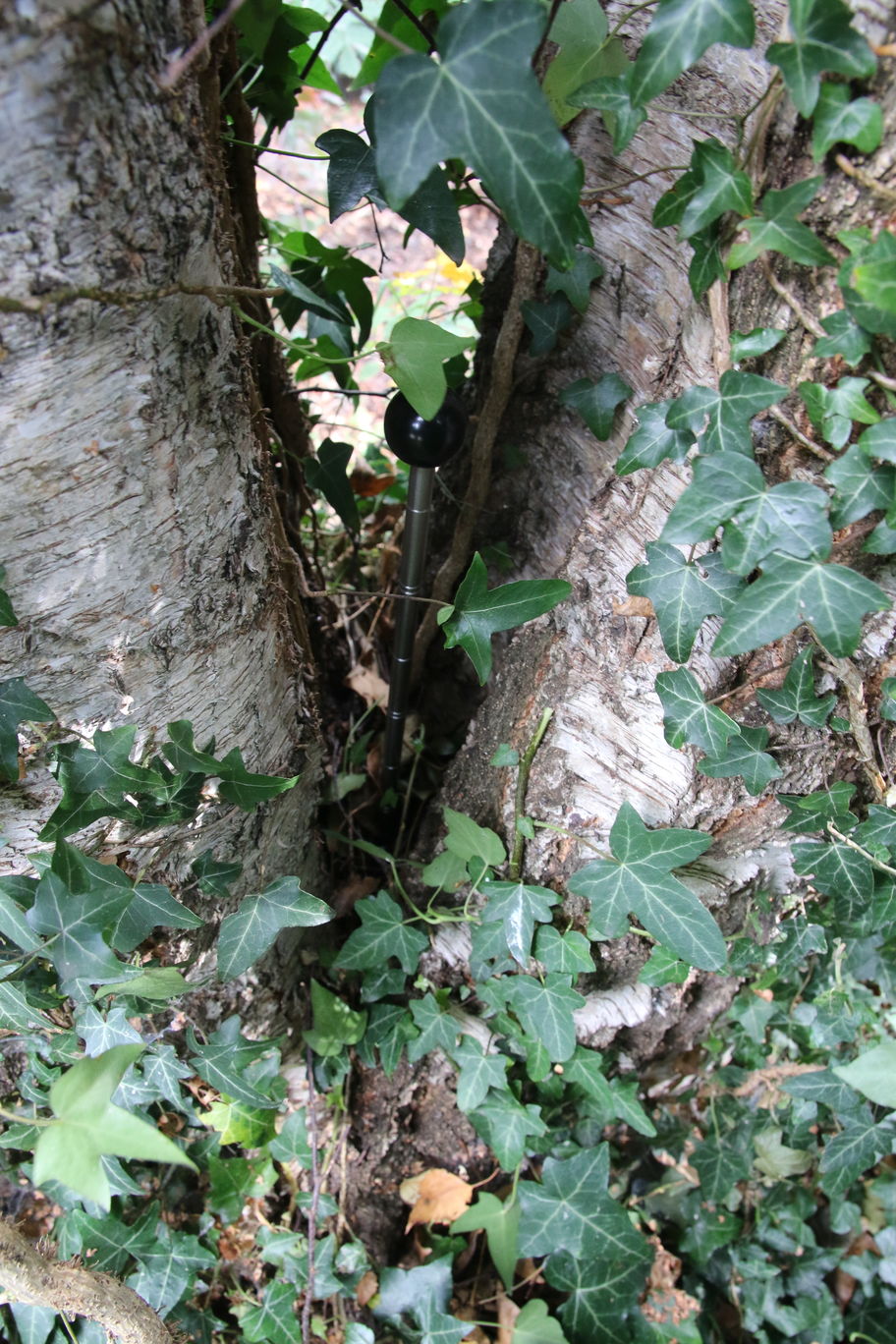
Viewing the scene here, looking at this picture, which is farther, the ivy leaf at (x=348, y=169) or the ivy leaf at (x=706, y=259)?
the ivy leaf at (x=348, y=169)

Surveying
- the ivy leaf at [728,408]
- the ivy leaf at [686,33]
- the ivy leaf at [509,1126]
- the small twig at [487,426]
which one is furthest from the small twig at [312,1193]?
the ivy leaf at [686,33]

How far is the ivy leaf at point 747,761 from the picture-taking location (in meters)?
0.82

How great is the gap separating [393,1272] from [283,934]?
50 cm

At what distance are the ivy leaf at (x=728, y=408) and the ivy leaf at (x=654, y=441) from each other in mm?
26

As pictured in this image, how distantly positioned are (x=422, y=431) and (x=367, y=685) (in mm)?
554

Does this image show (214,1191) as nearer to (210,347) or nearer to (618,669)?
(618,669)

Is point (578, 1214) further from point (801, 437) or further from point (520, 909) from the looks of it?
point (801, 437)

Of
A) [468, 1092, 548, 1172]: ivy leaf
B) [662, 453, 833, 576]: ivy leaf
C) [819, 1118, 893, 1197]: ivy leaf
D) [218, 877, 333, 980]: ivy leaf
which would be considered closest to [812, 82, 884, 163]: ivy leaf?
[662, 453, 833, 576]: ivy leaf

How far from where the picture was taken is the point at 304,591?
106 centimetres

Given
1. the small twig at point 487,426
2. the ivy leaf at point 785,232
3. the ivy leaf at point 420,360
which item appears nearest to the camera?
the ivy leaf at point 785,232

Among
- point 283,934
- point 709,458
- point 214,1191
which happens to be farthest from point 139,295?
point 214,1191

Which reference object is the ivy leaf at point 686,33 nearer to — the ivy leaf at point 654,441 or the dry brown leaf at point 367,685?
the ivy leaf at point 654,441

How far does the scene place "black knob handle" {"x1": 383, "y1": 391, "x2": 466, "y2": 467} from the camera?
87 centimetres

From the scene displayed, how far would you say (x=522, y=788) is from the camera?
3.12 feet
